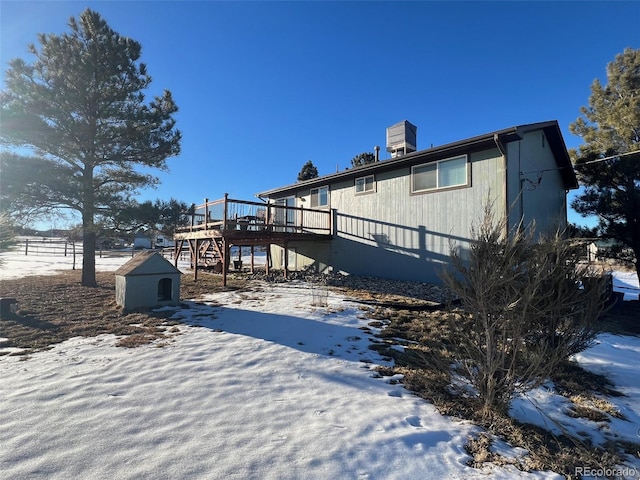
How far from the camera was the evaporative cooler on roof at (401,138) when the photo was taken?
12648 millimetres

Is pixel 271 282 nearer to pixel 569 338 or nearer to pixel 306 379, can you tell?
pixel 306 379

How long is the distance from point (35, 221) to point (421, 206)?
12171 millimetres

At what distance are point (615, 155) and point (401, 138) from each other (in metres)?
6.97

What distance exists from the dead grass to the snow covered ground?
41 cm

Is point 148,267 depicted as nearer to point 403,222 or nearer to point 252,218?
point 403,222

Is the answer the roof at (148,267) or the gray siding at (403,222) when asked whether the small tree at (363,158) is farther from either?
the roof at (148,267)

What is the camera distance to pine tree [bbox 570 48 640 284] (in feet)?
32.2

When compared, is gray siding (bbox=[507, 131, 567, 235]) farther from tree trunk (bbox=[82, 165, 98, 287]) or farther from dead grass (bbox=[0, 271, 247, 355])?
tree trunk (bbox=[82, 165, 98, 287])

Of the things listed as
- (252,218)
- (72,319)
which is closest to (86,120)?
(72,319)

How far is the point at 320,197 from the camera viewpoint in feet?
46.9

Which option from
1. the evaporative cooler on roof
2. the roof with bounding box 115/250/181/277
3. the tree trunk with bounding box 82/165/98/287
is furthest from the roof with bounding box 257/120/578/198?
the tree trunk with bounding box 82/165/98/287

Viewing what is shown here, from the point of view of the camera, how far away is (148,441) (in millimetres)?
2375

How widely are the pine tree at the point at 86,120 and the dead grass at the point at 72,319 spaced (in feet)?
5.93

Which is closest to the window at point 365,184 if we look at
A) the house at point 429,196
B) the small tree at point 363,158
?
the house at point 429,196
